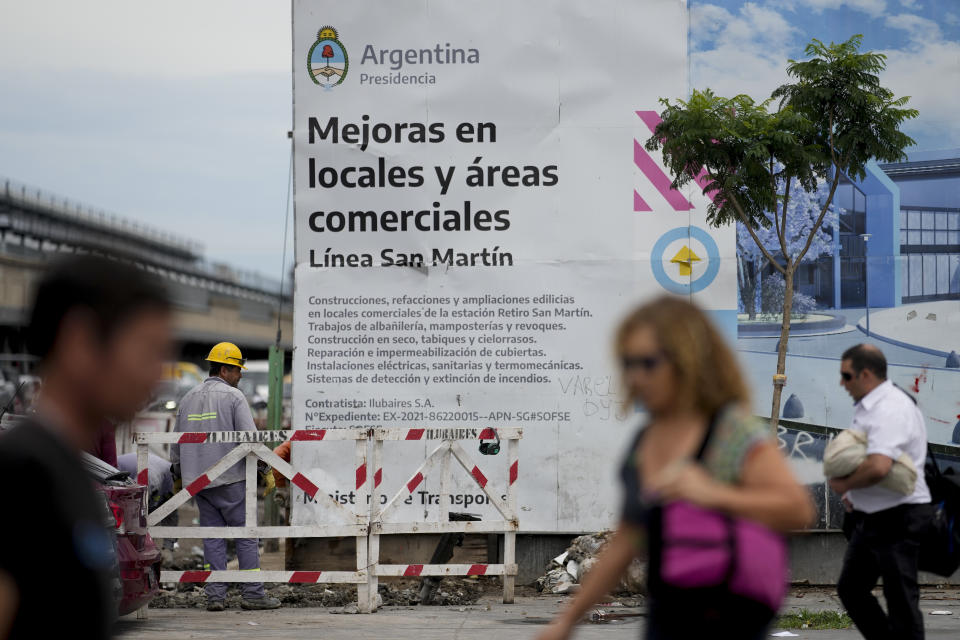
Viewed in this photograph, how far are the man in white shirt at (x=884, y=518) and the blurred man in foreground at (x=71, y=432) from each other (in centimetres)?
404

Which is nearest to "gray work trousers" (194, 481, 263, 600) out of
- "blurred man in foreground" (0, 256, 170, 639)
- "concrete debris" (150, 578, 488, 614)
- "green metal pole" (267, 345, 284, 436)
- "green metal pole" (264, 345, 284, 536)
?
"concrete debris" (150, 578, 488, 614)

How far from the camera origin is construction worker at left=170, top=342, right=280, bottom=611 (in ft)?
31.2

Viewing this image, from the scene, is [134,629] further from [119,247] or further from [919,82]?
[919,82]

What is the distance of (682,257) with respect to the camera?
35.7ft

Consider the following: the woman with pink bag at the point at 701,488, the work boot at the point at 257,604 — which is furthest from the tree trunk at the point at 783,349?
the woman with pink bag at the point at 701,488

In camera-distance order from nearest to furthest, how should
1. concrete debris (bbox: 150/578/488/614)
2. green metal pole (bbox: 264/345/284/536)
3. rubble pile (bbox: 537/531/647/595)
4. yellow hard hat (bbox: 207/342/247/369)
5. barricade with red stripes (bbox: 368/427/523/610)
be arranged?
barricade with red stripes (bbox: 368/427/523/610), concrete debris (bbox: 150/578/488/614), yellow hard hat (bbox: 207/342/247/369), rubble pile (bbox: 537/531/647/595), green metal pole (bbox: 264/345/284/536)

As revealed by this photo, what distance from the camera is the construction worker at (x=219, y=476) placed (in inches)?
375

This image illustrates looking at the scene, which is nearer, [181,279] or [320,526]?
[320,526]

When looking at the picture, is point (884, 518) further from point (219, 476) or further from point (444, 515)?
point (219, 476)

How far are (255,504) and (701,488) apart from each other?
22.9 ft

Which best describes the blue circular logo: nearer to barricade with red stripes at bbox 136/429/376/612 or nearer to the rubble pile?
the rubble pile

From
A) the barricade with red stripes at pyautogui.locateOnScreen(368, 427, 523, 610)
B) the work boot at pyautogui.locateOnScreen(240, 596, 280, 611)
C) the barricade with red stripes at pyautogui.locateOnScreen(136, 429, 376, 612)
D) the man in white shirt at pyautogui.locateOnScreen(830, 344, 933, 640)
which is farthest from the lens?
the work boot at pyautogui.locateOnScreen(240, 596, 280, 611)

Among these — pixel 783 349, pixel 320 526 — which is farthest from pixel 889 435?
pixel 320 526

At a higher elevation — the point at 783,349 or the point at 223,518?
the point at 783,349
